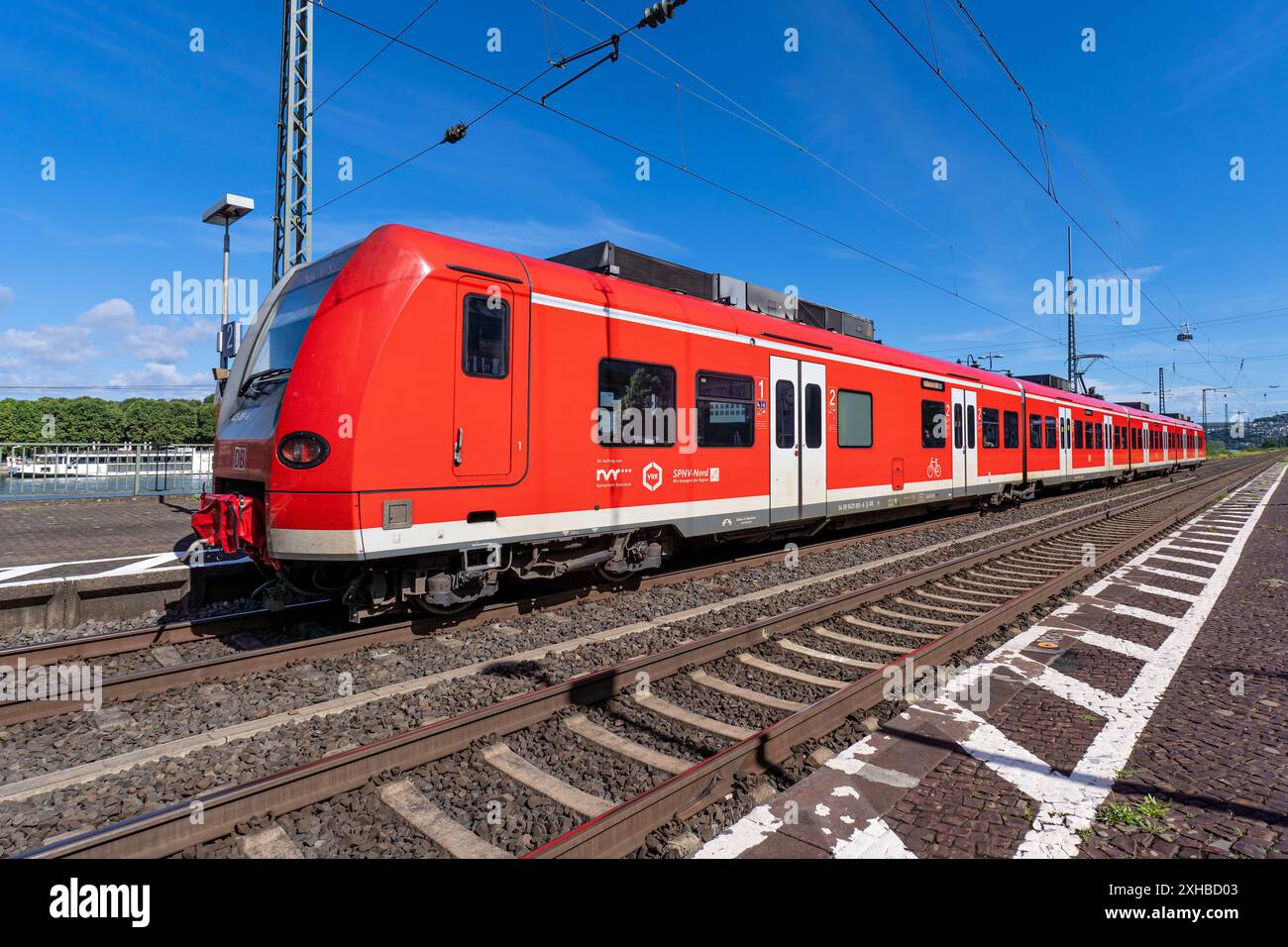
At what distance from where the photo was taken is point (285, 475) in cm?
513

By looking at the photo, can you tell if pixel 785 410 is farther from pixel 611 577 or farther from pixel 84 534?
pixel 84 534

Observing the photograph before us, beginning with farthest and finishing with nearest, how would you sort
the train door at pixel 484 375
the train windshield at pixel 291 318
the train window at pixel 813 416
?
1. the train window at pixel 813 416
2. the train windshield at pixel 291 318
3. the train door at pixel 484 375

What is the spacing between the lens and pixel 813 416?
980 cm

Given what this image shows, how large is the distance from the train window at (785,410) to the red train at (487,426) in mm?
36

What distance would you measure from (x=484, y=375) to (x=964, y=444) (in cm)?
1209

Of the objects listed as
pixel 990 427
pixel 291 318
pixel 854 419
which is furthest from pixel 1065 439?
pixel 291 318

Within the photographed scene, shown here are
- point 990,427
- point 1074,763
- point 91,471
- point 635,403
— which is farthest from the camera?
point 91,471

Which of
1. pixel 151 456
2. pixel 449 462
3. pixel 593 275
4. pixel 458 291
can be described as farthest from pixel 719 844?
pixel 151 456

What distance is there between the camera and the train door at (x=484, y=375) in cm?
558

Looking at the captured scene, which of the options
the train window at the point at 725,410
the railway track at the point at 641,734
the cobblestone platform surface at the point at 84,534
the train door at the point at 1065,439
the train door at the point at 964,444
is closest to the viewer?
the railway track at the point at 641,734

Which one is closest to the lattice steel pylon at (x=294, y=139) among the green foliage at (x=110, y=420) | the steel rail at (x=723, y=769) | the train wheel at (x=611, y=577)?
the train wheel at (x=611, y=577)

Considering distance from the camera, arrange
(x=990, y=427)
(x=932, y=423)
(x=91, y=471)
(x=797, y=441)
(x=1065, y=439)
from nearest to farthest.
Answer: (x=797, y=441) → (x=932, y=423) → (x=990, y=427) → (x=91, y=471) → (x=1065, y=439)

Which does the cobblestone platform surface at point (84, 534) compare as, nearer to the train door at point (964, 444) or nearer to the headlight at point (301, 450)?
the headlight at point (301, 450)
